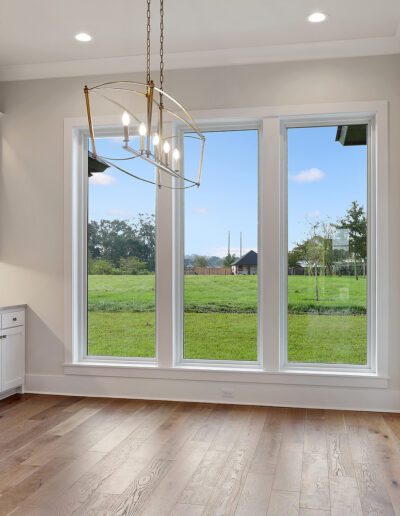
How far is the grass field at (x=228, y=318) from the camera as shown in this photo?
4852 mm

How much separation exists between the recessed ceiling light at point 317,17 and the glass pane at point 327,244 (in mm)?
974

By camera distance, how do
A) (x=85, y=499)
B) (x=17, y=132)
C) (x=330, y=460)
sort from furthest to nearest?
(x=17, y=132)
(x=330, y=460)
(x=85, y=499)

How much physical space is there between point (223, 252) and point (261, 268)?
42 centimetres

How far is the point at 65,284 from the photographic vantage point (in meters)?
5.14

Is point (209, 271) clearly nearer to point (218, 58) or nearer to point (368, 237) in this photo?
point (368, 237)

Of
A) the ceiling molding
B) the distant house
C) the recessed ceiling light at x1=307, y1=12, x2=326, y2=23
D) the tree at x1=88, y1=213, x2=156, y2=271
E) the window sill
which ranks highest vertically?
the recessed ceiling light at x1=307, y1=12, x2=326, y2=23

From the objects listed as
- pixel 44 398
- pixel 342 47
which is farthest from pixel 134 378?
pixel 342 47

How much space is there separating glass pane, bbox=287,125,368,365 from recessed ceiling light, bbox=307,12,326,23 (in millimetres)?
974

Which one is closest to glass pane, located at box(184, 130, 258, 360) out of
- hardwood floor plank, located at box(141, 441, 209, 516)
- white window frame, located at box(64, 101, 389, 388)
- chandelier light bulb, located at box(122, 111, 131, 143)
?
white window frame, located at box(64, 101, 389, 388)

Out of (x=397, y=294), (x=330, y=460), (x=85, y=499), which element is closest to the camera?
(x=85, y=499)

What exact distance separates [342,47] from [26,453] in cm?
390

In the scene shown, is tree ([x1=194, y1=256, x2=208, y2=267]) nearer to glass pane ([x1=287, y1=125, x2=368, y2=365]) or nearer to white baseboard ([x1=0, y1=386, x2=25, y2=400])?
glass pane ([x1=287, y1=125, x2=368, y2=365])

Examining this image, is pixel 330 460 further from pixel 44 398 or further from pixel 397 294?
pixel 44 398

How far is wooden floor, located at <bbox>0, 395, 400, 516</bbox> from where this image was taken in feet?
9.16
